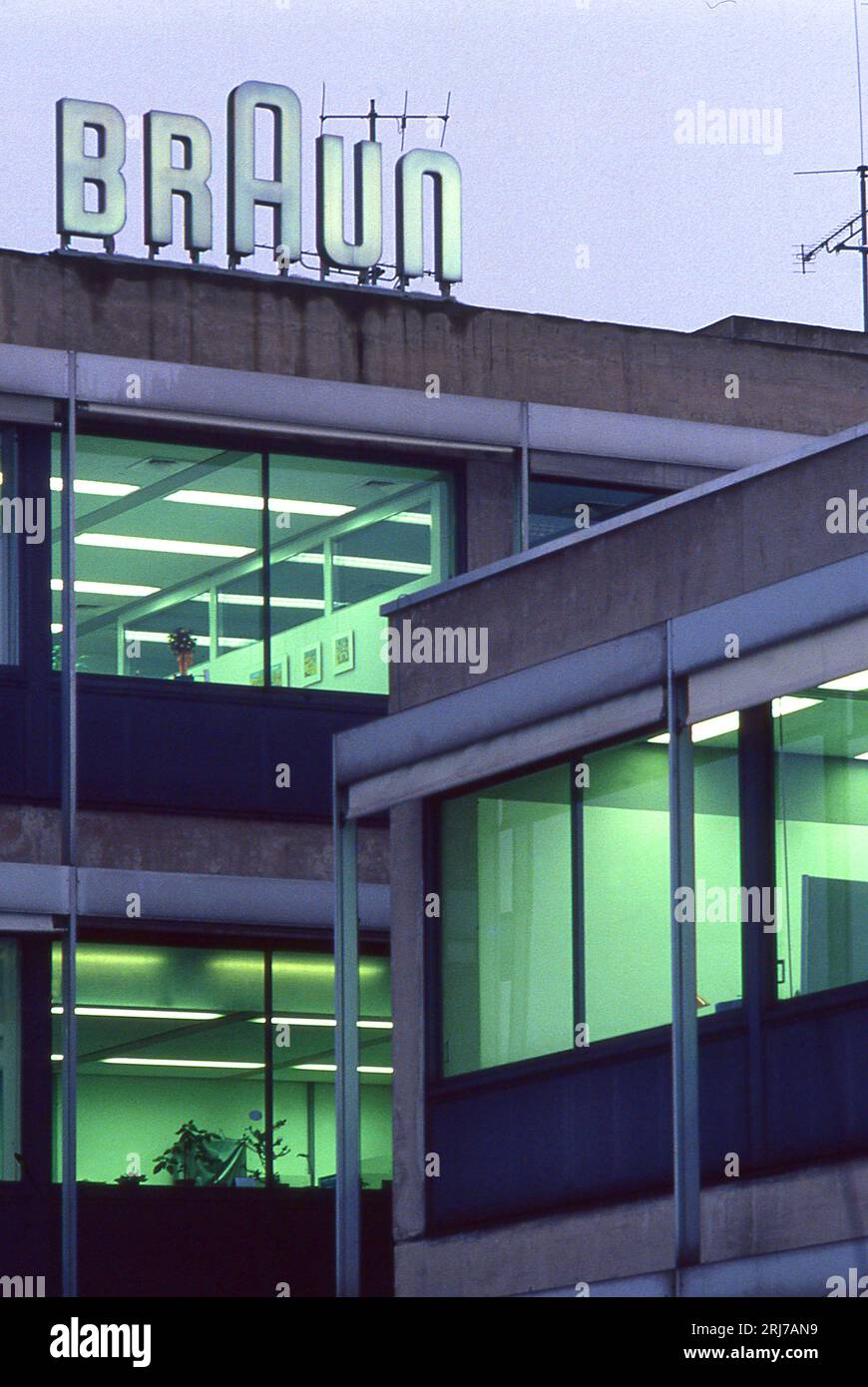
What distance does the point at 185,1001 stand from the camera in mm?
25438

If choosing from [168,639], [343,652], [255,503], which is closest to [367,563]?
[343,652]

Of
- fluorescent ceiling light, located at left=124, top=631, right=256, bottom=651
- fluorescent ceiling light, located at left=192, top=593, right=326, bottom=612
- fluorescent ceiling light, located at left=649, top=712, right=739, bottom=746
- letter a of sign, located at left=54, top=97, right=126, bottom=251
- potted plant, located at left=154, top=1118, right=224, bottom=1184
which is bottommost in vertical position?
potted plant, located at left=154, top=1118, right=224, bottom=1184

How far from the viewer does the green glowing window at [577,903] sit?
18.2 metres

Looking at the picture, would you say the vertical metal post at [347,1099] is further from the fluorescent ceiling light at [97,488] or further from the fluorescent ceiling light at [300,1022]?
the fluorescent ceiling light at [97,488]

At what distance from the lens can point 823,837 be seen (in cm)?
1748

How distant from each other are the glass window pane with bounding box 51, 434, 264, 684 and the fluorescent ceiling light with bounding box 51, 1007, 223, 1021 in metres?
2.83

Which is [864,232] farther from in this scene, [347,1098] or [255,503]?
[347,1098]

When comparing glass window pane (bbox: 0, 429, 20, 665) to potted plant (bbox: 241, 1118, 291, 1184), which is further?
potted plant (bbox: 241, 1118, 291, 1184)

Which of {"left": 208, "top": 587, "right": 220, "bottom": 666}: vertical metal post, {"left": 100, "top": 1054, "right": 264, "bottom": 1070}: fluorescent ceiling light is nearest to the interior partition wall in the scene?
{"left": 100, "top": 1054, "right": 264, "bottom": 1070}: fluorescent ceiling light

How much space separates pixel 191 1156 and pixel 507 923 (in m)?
6.05

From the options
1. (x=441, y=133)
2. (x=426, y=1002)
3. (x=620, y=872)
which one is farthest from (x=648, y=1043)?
(x=441, y=133)

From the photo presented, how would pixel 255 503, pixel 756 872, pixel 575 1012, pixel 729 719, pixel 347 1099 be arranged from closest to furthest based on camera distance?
pixel 756 872 → pixel 729 719 → pixel 575 1012 → pixel 347 1099 → pixel 255 503

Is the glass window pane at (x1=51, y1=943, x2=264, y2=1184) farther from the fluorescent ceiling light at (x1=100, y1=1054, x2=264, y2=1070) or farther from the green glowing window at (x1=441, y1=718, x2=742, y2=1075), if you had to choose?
the green glowing window at (x1=441, y1=718, x2=742, y2=1075)

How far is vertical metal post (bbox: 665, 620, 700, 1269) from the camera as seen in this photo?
1709 cm
